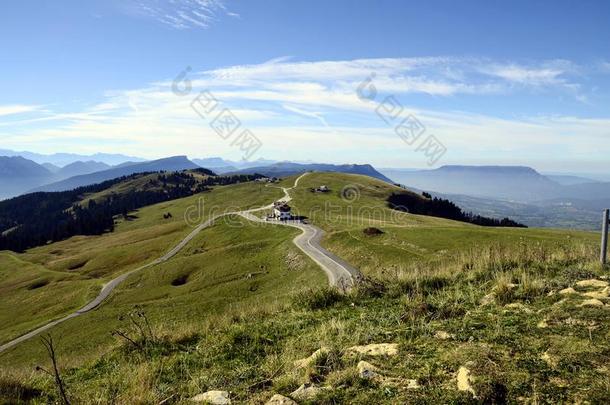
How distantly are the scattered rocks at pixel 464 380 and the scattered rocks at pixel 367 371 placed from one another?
1.35 m

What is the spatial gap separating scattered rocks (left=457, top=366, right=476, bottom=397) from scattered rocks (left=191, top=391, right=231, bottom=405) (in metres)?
3.77

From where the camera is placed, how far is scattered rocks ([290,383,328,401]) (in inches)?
251

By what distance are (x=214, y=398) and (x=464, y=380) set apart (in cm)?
416

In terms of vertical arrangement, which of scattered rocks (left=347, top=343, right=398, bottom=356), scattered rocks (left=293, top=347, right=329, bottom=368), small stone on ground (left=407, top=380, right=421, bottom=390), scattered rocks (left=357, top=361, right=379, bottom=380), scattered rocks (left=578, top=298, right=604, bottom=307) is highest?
scattered rocks (left=578, top=298, right=604, bottom=307)

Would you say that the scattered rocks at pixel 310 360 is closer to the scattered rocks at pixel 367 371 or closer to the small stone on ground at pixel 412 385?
the scattered rocks at pixel 367 371

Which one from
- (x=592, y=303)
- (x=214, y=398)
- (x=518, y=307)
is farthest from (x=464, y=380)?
(x=592, y=303)

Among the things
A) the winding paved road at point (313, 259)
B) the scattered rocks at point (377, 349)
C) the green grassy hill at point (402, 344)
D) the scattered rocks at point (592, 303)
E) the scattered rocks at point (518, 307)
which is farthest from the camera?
the winding paved road at point (313, 259)

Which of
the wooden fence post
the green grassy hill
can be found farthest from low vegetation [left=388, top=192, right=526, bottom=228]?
the green grassy hill

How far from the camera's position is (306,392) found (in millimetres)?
6523

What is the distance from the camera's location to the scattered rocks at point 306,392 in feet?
20.9

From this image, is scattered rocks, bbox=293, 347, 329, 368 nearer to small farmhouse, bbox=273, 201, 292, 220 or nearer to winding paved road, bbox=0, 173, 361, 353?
winding paved road, bbox=0, 173, 361, 353

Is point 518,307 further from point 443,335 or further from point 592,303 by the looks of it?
point 443,335

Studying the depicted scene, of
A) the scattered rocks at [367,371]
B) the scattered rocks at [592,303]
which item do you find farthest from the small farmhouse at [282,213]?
the scattered rocks at [367,371]

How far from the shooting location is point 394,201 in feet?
484
